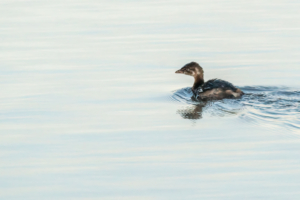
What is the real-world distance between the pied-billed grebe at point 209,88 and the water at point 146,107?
0.76 feet

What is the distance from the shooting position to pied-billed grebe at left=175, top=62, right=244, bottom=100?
11.4 metres

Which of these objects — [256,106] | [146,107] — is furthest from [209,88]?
[146,107]

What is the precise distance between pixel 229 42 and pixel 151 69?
3272 mm

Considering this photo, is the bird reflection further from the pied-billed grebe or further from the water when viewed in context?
the pied-billed grebe

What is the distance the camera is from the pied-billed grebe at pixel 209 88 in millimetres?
11445

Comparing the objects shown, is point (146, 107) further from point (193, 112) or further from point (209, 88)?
point (209, 88)

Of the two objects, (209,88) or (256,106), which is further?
(209,88)

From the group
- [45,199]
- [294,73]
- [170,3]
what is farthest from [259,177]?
[170,3]

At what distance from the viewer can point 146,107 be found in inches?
418

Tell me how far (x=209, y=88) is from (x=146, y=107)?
182 centimetres

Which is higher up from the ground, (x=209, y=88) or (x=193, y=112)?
(x=209, y=88)

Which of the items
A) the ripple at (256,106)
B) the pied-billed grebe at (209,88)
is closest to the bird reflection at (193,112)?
the ripple at (256,106)

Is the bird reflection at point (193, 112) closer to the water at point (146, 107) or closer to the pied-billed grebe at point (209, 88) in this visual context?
the water at point (146, 107)

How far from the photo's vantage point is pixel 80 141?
8.61 meters
